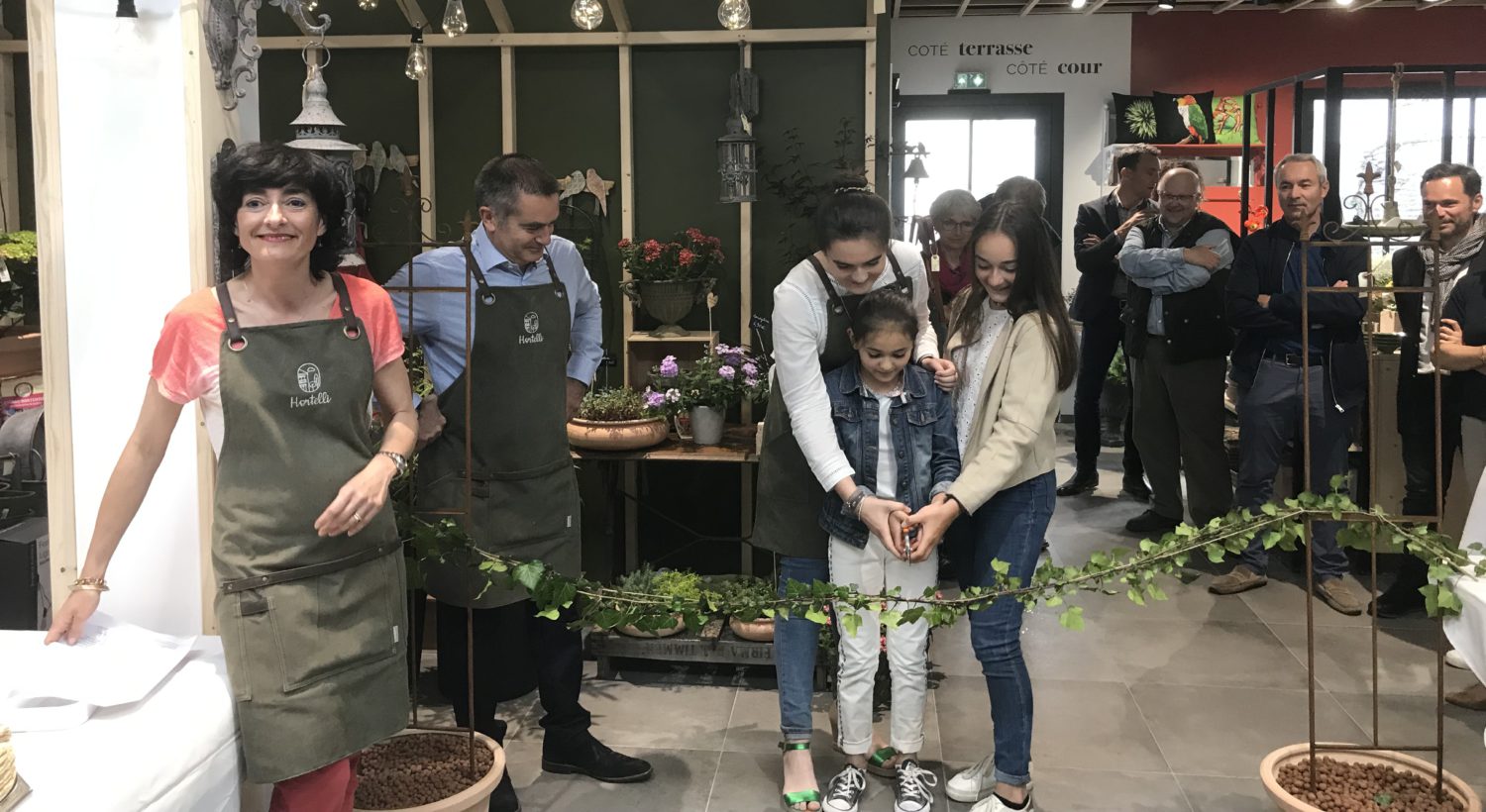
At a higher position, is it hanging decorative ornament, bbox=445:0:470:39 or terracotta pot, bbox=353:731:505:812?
hanging decorative ornament, bbox=445:0:470:39

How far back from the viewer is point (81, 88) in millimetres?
2271

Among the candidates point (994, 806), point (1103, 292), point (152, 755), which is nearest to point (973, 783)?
point (994, 806)

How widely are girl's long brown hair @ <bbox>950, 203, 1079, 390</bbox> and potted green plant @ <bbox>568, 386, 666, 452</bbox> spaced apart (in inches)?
64.1

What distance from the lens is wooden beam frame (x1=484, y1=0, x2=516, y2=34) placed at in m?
4.52

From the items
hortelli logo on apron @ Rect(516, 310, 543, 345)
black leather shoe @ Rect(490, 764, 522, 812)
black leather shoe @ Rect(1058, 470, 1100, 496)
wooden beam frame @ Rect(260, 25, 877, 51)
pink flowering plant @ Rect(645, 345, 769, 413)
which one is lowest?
black leather shoe @ Rect(490, 764, 522, 812)

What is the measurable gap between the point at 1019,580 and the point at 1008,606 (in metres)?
0.11

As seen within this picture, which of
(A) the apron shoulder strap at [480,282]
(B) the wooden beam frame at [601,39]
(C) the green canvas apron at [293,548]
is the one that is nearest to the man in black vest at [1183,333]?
(B) the wooden beam frame at [601,39]

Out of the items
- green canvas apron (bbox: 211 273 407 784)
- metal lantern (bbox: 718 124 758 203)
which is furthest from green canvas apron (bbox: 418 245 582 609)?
metal lantern (bbox: 718 124 758 203)

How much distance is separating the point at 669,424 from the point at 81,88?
2550mm

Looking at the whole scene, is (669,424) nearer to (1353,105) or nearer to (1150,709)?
(1150,709)

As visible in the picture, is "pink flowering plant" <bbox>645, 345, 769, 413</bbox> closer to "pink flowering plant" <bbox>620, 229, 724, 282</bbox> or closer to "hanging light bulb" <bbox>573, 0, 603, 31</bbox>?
"pink flowering plant" <bbox>620, 229, 724, 282</bbox>

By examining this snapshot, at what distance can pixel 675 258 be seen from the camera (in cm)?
453

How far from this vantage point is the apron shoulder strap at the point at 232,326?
2.02 m

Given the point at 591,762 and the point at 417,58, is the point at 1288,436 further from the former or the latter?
the point at 417,58
